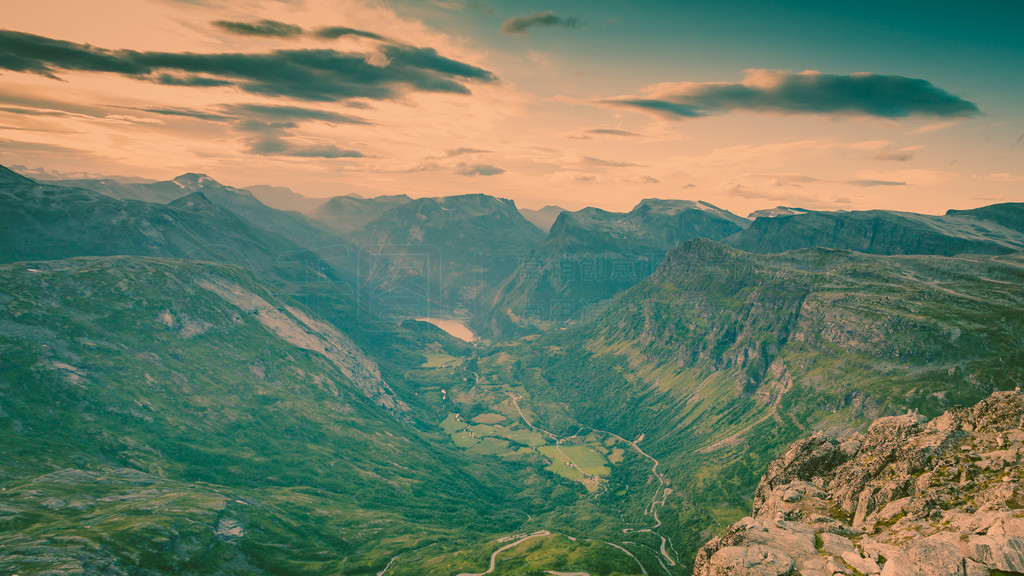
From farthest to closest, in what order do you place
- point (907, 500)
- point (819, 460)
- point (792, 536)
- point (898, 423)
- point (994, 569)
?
point (819, 460)
point (898, 423)
point (907, 500)
point (792, 536)
point (994, 569)

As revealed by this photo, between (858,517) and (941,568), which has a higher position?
(941,568)

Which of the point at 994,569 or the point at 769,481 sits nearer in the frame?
the point at 994,569

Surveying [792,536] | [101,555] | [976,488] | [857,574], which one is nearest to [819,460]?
[976,488]

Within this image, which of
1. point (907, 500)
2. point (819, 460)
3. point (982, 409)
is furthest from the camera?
point (819, 460)

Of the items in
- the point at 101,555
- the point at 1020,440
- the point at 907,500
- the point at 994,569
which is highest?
the point at 1020,440

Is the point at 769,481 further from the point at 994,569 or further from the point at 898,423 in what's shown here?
the point at 994,569

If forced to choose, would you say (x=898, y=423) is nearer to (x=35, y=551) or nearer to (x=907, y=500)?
(x=907, y=500)

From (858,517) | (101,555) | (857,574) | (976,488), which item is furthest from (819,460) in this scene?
(101,555)
